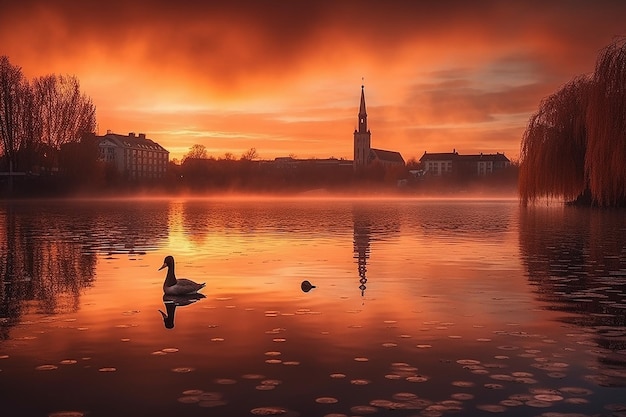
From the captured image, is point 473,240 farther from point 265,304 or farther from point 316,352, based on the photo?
point 316,352

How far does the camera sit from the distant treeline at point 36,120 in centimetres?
9169

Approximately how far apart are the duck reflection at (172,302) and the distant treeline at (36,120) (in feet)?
278

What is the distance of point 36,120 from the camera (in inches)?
3696

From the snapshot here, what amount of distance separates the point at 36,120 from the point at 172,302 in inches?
3419

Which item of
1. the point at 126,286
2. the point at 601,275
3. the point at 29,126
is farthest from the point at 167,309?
the point at 29,126

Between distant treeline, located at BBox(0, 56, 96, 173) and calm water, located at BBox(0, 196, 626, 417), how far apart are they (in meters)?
74.1

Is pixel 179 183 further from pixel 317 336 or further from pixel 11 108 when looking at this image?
pixel 317 336

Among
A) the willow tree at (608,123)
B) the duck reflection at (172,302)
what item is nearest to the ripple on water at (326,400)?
the duck reflection at (172,302)

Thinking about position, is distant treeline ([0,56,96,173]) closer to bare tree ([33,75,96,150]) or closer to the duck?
bare tree ([33,75,96,150])

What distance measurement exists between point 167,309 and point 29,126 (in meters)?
86.9

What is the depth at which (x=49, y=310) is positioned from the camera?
46.2 feet

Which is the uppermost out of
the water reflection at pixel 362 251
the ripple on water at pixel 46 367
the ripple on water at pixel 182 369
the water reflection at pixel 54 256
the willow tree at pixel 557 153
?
the willow tree at pixel 557 153

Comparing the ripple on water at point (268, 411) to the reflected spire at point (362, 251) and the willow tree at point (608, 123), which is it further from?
the willow tree at point (608, 123)

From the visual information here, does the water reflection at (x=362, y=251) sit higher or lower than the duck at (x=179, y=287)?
lower
